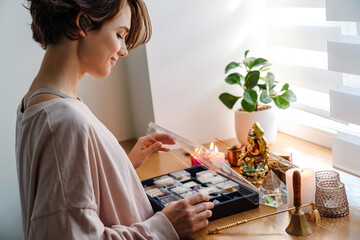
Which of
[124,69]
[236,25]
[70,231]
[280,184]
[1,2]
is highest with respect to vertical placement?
[1,2]

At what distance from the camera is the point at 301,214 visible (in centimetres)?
121

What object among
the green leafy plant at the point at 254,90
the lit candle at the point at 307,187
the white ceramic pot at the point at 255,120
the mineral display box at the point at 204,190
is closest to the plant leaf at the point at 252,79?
the green leafy plant at the point at 254,90

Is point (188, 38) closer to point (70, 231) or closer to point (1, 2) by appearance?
point (1, 2)

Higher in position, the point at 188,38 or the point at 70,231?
the point at 188,38

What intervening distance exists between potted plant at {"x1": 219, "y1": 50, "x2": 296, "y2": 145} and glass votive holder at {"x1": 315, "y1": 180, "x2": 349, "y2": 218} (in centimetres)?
66

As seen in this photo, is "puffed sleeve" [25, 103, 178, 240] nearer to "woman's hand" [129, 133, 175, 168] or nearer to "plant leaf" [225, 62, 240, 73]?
"woman's hand" [129, 133, 175, 168]

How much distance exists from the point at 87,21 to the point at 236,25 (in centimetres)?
112

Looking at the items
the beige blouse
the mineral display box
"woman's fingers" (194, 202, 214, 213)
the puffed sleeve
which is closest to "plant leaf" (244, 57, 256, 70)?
the mineral display box

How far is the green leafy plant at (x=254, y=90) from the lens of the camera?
192 centimetres

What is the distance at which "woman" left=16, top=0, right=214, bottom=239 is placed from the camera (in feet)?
3.39

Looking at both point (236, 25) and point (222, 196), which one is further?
point (236, 25)

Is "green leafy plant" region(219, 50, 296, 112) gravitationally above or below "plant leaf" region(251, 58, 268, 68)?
below

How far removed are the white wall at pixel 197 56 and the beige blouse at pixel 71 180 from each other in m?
0.90

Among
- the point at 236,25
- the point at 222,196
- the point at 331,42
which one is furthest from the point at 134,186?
the point at 236,25
